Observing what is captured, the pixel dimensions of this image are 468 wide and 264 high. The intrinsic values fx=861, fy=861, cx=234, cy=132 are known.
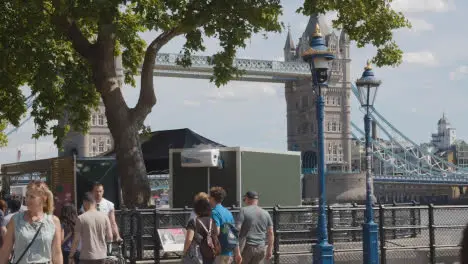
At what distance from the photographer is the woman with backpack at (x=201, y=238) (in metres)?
9.88

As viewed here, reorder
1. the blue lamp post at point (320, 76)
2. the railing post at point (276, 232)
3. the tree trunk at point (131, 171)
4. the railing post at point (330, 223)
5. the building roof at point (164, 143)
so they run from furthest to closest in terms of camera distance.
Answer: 1. the building roof at point (164, 143)
2. the tree trunk at point (131, 171)
3. the railing post at point (330, 223)
4. the railing post at point (276, 232)
5. the blue lamp post at point (320, 76)

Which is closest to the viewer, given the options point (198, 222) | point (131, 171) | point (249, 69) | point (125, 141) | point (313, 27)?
point (198, 222)

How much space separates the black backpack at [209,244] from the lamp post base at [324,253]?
3.28 metres

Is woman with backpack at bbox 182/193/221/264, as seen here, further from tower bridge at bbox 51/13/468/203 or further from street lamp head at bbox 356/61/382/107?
tower bridge at bbox 51/13/468/203

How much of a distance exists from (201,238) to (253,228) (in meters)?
1.44

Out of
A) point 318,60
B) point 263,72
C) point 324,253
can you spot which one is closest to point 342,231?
point 324,253

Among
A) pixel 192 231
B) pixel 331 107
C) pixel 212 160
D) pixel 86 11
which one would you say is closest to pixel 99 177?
pixel 212 160

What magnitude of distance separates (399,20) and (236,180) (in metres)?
5.17

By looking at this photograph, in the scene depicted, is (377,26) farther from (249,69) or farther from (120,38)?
(249,69)

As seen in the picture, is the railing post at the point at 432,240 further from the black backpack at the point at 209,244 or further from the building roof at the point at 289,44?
the building roof at the point at 289,44

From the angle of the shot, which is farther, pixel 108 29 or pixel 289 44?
pixel 289 44

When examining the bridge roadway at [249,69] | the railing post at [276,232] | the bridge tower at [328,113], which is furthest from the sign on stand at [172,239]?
the bridge tower at [328,113]

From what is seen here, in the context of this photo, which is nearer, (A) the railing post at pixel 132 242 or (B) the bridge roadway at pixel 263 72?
(A) the railing post at pixel 132 242

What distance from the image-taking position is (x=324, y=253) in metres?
13.0
